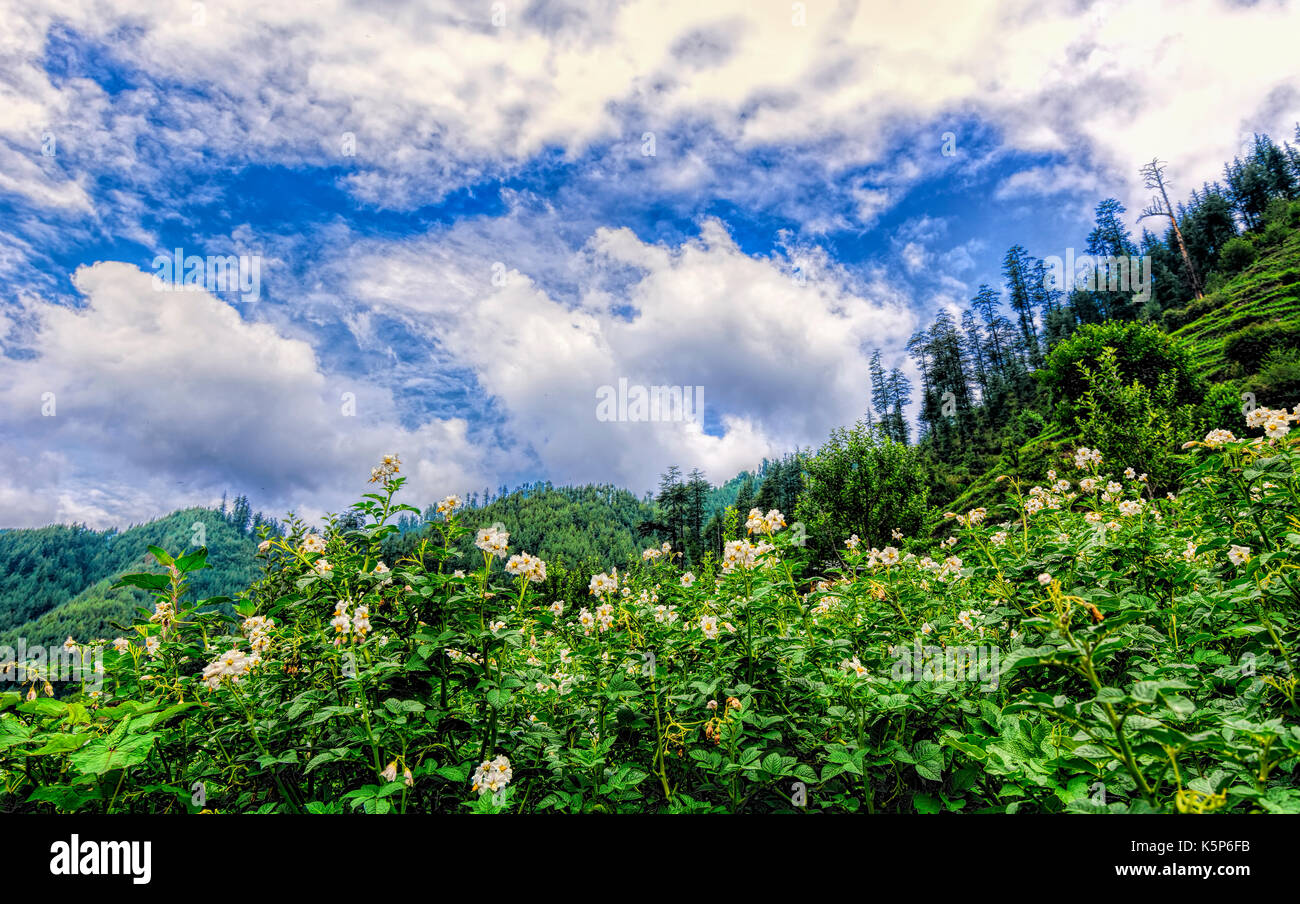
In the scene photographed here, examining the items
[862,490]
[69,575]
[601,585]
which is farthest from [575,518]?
[69,575]

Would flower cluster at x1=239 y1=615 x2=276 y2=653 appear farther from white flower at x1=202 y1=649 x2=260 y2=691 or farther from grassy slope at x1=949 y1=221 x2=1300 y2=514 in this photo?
grassy slope at x1=949 y1=221 x2=1300 y2=514

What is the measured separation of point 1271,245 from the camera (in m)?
50.5

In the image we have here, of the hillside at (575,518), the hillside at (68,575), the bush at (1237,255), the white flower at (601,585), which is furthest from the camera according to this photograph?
the hillside at (68,575)

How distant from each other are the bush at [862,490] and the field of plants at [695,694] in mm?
22690

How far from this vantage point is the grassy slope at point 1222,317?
32.2 meters

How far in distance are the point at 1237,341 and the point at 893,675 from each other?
149 feet

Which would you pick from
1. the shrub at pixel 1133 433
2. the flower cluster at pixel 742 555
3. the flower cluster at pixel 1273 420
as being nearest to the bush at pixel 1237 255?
the shrub at pixel 1133 433

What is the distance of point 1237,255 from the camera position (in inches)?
2007

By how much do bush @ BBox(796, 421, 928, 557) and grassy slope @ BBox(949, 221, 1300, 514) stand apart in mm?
7663

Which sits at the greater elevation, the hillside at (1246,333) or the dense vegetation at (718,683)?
the hillside at (1246,333)

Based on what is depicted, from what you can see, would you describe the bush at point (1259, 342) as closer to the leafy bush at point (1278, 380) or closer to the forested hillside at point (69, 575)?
the leafy bush at point (1278, 380)

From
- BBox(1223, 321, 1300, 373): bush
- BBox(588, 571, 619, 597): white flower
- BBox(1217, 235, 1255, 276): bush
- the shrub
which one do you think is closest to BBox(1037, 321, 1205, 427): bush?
BBox(1223, 321, 1300, 373): bush

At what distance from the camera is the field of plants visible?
180cm
